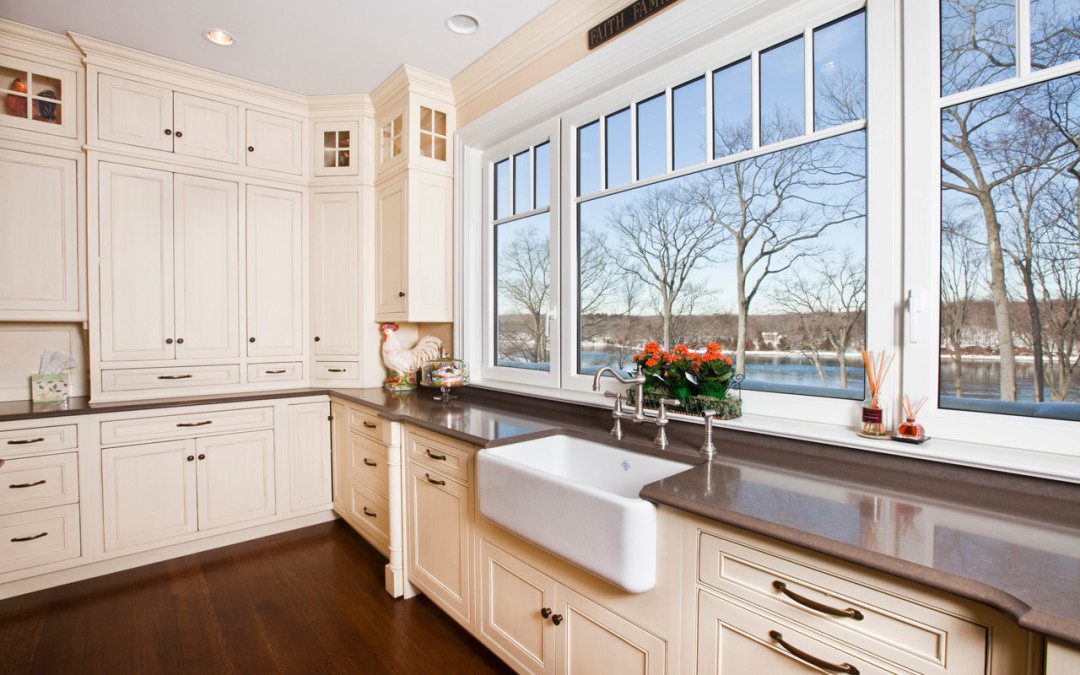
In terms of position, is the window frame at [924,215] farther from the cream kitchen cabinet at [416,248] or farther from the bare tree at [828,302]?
the cream kitchen cabinet at [416,248]

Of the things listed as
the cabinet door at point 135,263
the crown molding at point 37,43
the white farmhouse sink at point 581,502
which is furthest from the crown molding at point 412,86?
the white farmhouse sink at point 581,502

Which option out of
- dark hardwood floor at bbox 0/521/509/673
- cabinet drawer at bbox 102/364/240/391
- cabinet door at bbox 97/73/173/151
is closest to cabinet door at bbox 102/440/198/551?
dark hardwood floor at bbox 0/521/509/673

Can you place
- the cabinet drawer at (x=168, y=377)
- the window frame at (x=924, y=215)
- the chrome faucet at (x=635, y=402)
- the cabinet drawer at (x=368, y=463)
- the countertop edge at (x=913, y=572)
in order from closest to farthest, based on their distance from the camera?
the countertop edge at (x=913, y=572) < the window frame at (x=924, y=215) < the chrome faucet at (x=635, y=402) < the cabinet drawer at (x=368, y=463) < the cabinet drawer at (x=168, y=377)

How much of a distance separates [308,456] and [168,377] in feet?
3.05

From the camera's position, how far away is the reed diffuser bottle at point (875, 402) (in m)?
1.45

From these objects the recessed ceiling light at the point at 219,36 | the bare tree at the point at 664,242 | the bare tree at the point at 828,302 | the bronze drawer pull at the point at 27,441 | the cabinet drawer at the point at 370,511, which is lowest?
the cabinet drawer at the point at 370,511

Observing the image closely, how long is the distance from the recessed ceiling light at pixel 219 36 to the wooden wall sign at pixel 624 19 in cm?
195

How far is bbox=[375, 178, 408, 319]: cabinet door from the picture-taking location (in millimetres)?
3152

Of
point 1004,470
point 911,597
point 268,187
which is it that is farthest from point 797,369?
point 268,187

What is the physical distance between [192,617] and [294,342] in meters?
1.68

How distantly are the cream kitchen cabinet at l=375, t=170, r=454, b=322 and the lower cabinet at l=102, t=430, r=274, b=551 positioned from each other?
1.19 metres

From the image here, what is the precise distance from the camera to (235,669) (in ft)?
6.36

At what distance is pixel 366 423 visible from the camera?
288cm

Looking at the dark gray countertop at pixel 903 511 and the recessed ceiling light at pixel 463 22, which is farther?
the recessed ceiling light at pixel 463 22
